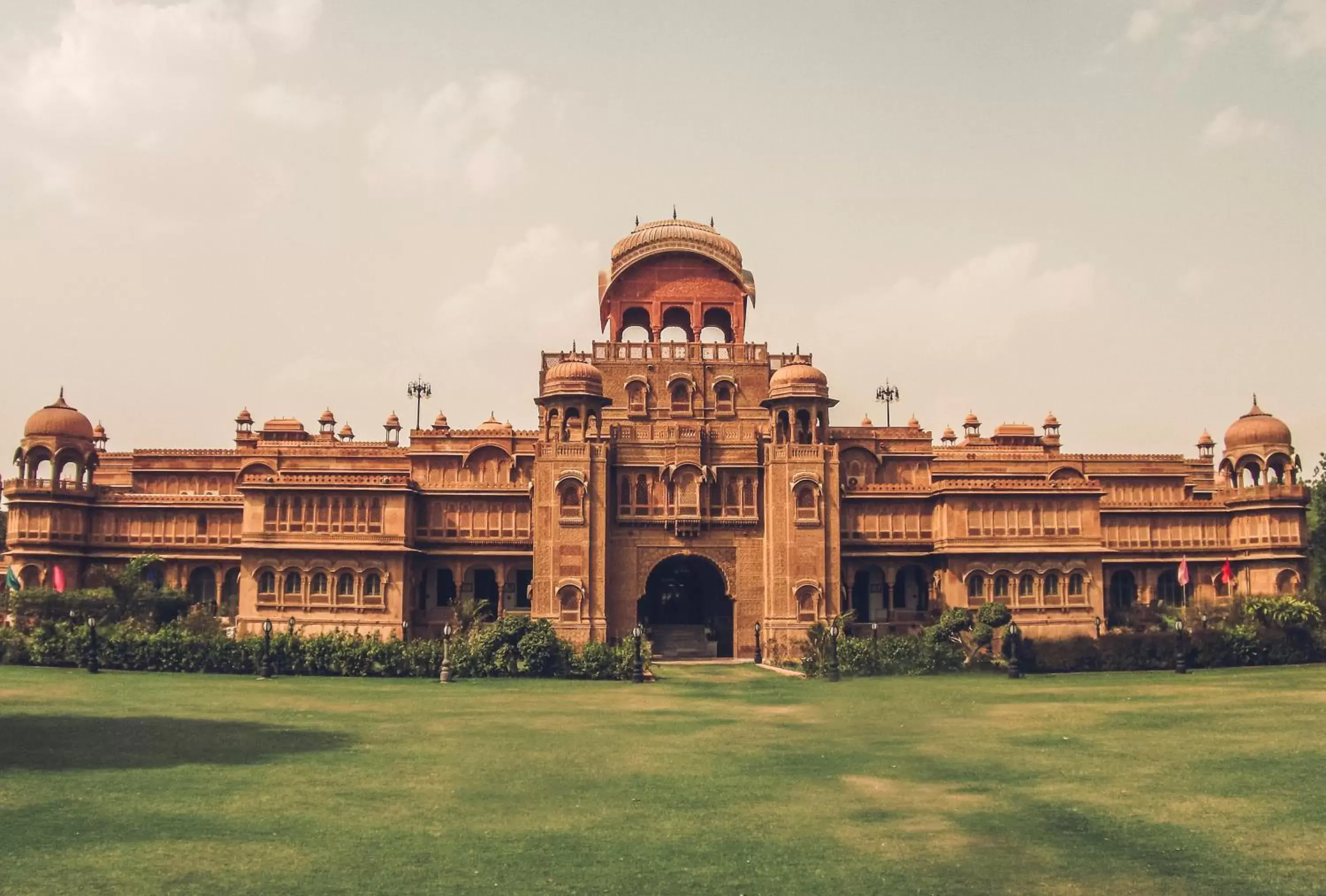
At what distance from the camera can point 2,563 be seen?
59562 millimetres

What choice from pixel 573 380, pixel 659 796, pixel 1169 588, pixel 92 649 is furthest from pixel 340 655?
pixel 1169 588

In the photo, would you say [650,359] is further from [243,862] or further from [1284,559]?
[243,862]

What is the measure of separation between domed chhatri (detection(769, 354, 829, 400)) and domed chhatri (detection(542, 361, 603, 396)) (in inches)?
291

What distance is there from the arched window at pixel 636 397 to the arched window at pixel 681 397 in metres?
1.29

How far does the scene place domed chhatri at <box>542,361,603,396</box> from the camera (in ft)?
158

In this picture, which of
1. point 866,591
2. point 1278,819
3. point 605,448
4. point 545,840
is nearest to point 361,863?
point 545,840

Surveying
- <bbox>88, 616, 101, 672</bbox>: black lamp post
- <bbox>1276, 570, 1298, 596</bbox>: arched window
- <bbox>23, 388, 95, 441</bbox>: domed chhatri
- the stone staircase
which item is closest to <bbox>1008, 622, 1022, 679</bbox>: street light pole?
the stone staircase

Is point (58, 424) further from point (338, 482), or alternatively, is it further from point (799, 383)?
point (799, 383)

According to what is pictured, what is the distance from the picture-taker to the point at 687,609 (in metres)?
52.6

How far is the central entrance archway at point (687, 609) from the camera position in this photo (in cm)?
4888

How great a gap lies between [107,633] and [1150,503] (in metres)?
46.3

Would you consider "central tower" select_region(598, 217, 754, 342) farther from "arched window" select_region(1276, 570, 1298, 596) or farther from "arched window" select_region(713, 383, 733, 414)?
"arched window" select_region(1276, 570, 1298, 596)

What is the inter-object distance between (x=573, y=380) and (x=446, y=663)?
49.7 feet

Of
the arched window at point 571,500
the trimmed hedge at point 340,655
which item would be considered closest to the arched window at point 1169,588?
the arched window at point 571,500
